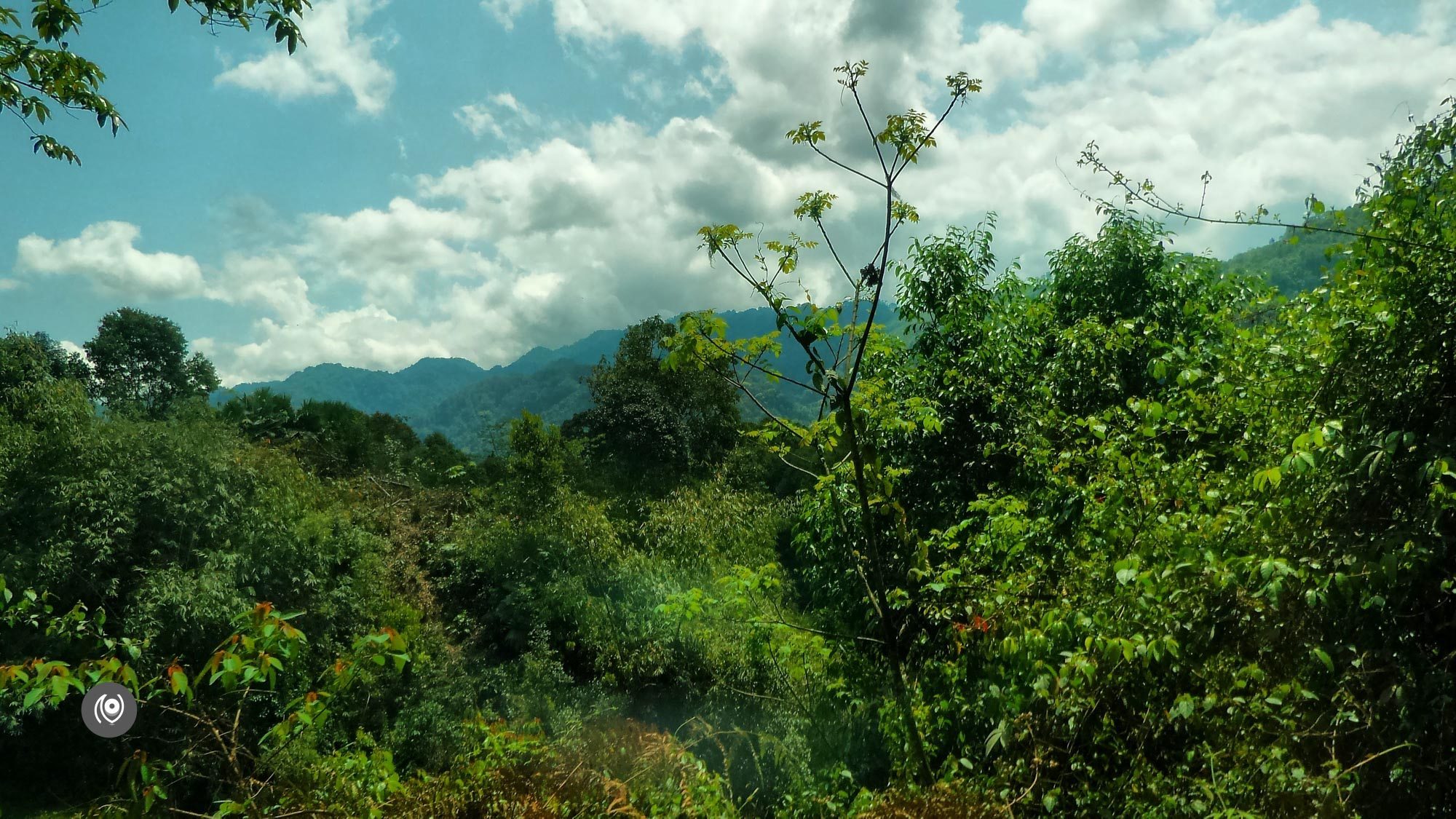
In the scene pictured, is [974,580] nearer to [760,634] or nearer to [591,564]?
[760,634]

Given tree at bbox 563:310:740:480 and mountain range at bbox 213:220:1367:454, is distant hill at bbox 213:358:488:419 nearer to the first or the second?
mountain range at bbox 213:220:1367:454

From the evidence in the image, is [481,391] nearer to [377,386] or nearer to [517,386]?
[517,386]

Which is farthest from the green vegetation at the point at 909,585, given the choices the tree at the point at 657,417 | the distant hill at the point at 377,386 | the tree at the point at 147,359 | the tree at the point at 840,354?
the distant hill at the point at 377,386

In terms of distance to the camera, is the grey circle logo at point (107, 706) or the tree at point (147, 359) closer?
the grey circle logo at point (107, 706)

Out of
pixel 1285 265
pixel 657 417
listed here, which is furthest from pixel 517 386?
pixel 1285 265

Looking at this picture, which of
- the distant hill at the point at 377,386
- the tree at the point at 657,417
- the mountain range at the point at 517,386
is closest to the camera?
the mountain range at the point at 517,386

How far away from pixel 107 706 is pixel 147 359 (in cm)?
3180

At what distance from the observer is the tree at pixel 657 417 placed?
18250 mm

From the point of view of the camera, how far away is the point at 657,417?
18.3m

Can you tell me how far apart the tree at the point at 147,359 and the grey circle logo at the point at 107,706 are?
88.9ft

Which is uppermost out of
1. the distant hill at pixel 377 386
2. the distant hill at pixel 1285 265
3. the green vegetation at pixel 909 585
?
the distant hill at pixel 377 386

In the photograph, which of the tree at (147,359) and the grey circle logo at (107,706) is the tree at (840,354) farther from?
the tree at (147,359)

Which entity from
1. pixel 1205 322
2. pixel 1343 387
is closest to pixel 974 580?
pixel 1343 387

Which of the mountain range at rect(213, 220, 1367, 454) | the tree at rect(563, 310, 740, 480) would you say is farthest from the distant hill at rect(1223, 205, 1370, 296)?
the tree at rect(563, 310, 740, 480)
